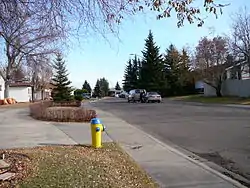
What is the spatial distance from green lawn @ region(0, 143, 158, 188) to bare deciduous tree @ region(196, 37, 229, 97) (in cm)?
4370

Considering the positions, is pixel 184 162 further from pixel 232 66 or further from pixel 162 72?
pixel 162 72

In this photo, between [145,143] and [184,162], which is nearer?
[184,162]

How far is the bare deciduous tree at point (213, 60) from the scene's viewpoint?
51.8m

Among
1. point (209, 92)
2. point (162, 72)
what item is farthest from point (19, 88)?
point (209, 92)

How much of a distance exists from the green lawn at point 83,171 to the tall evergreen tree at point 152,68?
216ft

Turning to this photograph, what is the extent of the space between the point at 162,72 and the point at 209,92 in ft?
57.1

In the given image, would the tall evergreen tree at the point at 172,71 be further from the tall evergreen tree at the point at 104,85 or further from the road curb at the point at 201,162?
the tall evergreen tree at the point at 104,85

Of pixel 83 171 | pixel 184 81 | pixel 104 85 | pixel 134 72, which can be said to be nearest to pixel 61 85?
pixel 184 81

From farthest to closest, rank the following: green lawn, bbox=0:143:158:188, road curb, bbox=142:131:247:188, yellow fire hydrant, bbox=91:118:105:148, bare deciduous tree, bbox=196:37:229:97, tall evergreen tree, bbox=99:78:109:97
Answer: tall evergreen tree, bbox=99:78:109:97 → bare deciduous tree, bbox=196:37:229:97 → yellow fire hydrant, bbox=91:118:105:148 → road curb, bbox=142:131:247:188 → green lawn, bbox=0:143:158:188

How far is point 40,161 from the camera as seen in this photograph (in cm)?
861

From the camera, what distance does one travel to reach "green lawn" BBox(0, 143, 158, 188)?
6804mm

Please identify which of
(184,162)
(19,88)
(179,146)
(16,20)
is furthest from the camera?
(19,88)

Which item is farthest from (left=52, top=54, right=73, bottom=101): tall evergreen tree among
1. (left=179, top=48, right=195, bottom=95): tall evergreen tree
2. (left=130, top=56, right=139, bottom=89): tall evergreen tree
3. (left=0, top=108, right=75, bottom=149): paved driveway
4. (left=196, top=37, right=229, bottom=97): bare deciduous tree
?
(left=130, top=56, right=139, bottom=89): tall evergreen tree

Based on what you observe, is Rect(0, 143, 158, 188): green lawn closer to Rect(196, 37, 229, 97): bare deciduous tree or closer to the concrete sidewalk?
the concrete sidewalk
